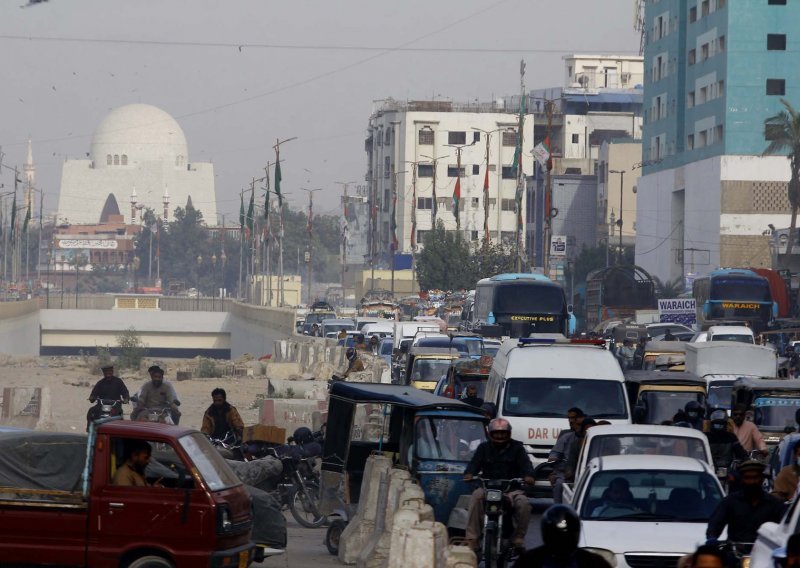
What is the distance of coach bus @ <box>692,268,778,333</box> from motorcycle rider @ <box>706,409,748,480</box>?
106 ft

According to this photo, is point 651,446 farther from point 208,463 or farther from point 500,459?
point 208,463

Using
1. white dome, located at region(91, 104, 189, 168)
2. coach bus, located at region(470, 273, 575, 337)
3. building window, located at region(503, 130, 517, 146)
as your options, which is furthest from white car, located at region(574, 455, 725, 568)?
white dome, located at region(91, 104, 189, 168)

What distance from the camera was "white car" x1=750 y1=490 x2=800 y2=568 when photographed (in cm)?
762

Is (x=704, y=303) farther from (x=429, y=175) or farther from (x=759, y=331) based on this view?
(x=429, y=175)

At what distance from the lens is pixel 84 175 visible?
18450 cm

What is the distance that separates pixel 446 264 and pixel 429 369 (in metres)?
61.2

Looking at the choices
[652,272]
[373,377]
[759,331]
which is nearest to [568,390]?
[373,377]

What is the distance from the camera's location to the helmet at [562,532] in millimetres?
6051

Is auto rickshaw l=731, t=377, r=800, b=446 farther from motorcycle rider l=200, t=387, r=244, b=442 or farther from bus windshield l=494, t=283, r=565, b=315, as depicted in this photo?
bus windshield l=494, t=283, r=565, b=315

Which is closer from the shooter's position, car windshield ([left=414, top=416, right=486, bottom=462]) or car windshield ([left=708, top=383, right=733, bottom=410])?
car windshield ([left=414, top=416, right=486, bottom=462])

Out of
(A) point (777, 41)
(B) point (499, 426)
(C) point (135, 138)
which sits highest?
(C) point (135, 138)

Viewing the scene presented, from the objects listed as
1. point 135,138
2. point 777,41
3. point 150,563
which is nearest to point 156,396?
point 150,563

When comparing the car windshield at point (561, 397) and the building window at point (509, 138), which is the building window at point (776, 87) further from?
the car windshield at point (561, 397)

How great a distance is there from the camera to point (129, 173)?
18362 cm
